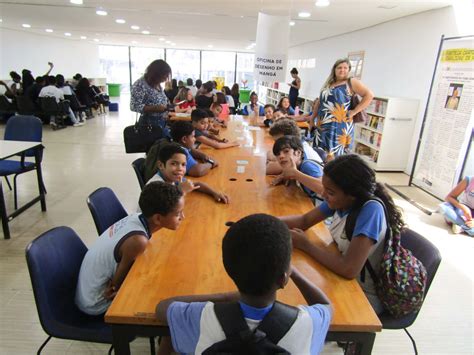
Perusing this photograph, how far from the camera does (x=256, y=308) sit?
85 centimetres

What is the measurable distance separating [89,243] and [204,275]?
207 centimetres

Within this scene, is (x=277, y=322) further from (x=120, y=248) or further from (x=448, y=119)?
(x=448, y=119)

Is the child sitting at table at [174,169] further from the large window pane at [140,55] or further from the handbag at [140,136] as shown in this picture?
the large window pane at [140,55]

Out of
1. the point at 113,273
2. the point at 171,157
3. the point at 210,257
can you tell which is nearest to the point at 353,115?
the point at 171,157

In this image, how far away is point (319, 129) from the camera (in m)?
3.65

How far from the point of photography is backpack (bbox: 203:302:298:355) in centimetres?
76

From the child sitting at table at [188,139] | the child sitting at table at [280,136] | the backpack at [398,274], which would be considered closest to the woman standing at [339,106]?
the child sitting at table at [280,136]

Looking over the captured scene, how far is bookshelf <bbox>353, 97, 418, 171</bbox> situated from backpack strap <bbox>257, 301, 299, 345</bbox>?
204 inches

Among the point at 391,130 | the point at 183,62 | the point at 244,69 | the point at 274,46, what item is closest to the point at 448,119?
the point at 391,130

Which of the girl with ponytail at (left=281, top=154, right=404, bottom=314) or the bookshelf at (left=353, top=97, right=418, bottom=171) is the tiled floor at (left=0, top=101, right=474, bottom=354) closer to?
the bookshelf at (left=353, top=97, right=418, bottom=171)

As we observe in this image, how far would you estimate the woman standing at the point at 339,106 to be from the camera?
3369 mm

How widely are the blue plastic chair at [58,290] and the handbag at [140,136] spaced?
7.26ft

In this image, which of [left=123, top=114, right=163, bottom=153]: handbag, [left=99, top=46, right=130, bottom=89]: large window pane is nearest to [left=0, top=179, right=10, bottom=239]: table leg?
[left=123, top=114, right=163, bottom=153]: handbag

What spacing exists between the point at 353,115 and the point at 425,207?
5.64 ft
